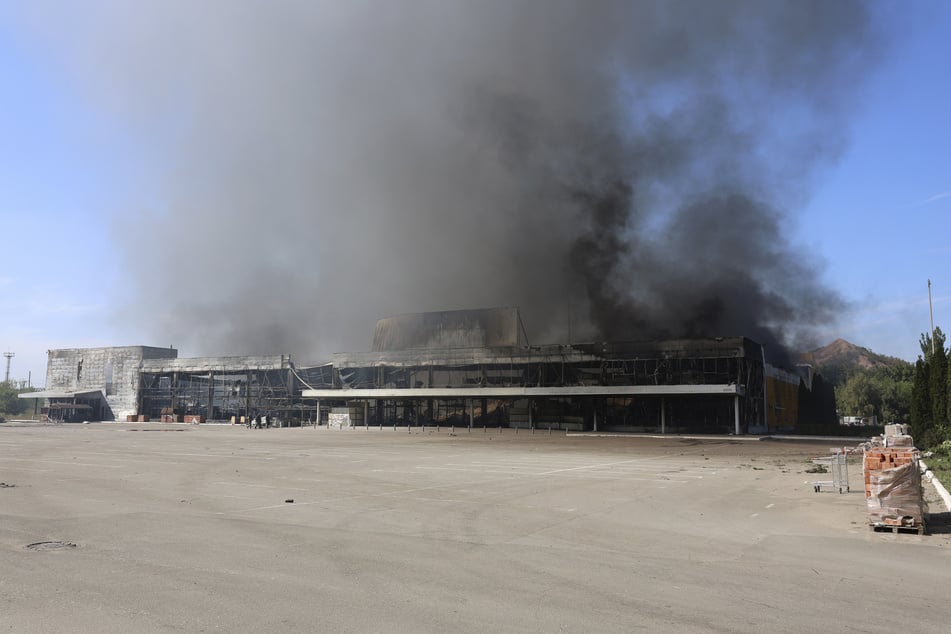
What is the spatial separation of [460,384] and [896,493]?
66.6 meters

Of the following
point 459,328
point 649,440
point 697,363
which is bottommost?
point 649,440

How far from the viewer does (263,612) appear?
6.60 meters

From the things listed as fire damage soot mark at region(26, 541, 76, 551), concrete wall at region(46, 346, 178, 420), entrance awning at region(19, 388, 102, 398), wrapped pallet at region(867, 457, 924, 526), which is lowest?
fire damage soot mark at region(26, 541, 76, 551)

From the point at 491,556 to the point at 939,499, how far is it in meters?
12.2

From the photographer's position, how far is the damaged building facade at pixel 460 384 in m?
63.7

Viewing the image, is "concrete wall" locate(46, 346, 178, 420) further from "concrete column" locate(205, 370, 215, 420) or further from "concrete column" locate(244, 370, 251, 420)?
"concrete column" locate(244, 370, 251, 420)

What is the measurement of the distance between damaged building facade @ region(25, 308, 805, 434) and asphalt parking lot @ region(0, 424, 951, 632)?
4663 cm

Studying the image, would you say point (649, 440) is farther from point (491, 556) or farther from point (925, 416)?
point (491, 556)

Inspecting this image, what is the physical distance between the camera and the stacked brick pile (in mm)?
11516

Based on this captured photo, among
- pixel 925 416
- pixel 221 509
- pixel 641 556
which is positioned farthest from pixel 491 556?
pixel 925 416

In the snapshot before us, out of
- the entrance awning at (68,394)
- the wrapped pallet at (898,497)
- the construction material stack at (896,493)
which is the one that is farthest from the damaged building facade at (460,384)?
the wrapped pallet at (898,497)

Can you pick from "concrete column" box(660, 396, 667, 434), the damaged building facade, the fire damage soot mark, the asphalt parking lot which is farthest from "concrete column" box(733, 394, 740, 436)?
the fire damage soot mark

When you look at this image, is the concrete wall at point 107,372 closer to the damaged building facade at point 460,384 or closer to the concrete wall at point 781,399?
the damaged building facade at point 460,384

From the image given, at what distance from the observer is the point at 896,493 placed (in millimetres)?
11672
